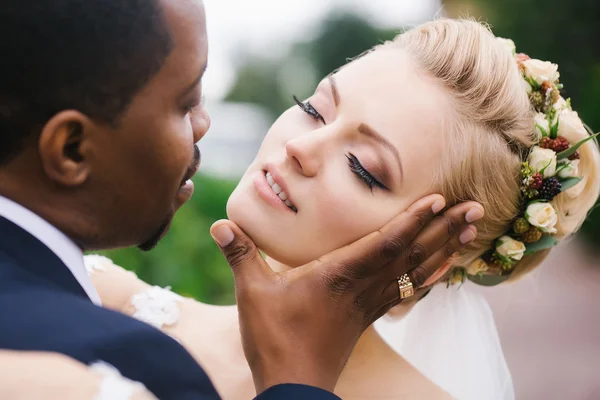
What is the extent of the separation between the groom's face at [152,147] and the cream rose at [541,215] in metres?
1.44

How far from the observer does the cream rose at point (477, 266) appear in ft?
8.86

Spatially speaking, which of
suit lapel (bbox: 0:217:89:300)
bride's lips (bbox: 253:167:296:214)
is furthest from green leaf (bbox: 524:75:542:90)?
suit lapel (bbox: 0:217:89:300)

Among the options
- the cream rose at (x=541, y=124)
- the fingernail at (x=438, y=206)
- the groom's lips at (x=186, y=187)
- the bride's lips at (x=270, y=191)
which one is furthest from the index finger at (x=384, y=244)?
the cream rose at (x=541, y=124)

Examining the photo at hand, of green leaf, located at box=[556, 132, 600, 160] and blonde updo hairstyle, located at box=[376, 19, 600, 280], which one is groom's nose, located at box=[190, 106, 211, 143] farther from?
green leaf, located at box=[556, 132, 600, 160]

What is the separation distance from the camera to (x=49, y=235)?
1.46 m

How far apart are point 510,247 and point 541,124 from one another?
49cm

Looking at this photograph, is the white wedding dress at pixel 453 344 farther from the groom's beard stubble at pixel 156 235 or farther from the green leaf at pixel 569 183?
the groom's beard stubble at pixel 156 235

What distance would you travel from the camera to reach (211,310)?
2.94m

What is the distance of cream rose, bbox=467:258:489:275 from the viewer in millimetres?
2699

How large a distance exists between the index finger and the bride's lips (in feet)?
0.80

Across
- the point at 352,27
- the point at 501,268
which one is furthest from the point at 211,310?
the point at 352,27

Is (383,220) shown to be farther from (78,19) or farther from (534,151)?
(78,19)

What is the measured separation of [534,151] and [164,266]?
7.99 feet

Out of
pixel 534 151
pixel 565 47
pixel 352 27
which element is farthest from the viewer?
pixel 352 27
